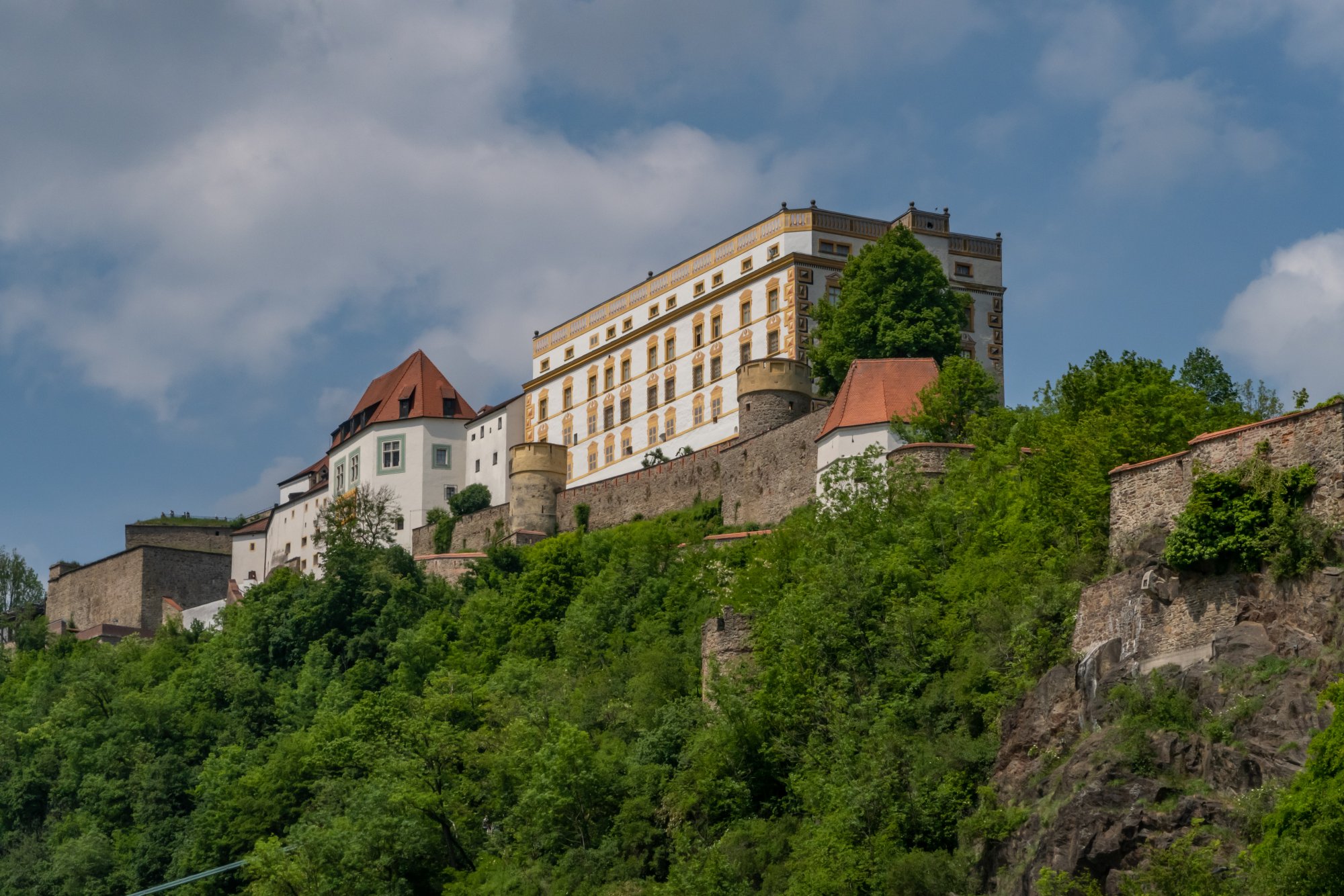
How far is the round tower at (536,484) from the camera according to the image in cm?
7738

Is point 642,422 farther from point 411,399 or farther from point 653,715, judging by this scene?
point 653,715

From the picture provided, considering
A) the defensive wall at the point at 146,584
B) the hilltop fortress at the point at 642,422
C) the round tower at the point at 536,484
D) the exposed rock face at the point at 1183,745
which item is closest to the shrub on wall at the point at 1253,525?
the exposed rock face at the point at 1183,745

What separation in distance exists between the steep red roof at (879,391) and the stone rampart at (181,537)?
48589 mm

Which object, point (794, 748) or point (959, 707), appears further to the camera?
point (794, 748)

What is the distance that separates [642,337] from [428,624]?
58.7ft

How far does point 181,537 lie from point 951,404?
55.2m

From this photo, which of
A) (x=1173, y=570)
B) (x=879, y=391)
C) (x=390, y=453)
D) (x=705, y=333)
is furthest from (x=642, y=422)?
(x=1173, y=570)

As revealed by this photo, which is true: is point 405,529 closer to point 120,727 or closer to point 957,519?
point 120,727

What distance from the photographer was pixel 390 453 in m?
86.8

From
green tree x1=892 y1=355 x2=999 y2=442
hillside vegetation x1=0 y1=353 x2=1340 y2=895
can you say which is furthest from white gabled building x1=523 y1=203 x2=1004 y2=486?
green tree x1=892 y1=355 x2=999 y2=442

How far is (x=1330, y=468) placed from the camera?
3475 cm

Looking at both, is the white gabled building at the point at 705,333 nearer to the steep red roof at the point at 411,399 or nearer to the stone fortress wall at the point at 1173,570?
the steep red roof at the point at 411,399

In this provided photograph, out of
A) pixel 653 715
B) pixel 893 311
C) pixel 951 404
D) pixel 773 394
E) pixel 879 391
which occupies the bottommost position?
pixel 653 715

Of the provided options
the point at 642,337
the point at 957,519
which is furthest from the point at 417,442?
the point at 957,519
